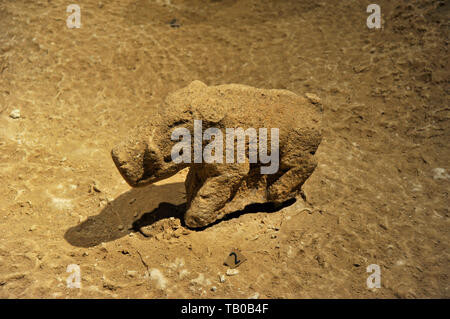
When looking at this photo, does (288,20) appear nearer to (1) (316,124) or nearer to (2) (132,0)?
(2) (132,0)

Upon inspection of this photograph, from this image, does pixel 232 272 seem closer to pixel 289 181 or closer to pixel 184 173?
pixel 289 181

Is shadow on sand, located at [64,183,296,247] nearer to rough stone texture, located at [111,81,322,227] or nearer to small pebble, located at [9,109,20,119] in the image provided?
rough stone texture, located at [111,81,322,227]

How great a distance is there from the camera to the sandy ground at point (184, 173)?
130 inches

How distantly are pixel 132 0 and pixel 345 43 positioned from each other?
391 cm

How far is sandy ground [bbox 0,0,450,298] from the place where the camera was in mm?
3301

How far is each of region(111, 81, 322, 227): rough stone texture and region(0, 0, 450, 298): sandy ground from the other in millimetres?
294

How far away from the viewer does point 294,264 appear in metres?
3.39

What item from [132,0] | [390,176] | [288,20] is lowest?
[390,176]

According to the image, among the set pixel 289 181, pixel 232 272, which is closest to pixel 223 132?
pixel 289 181

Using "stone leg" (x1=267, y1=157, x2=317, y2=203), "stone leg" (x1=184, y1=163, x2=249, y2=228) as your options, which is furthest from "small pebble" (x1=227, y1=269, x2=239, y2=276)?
"stone leg" (x1=267, y1=157, x2=317, y2=203)

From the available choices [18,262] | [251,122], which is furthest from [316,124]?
[18,262]

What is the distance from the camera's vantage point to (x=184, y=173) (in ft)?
15.7

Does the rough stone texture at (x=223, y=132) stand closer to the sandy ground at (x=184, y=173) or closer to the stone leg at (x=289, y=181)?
the stone leg at (x=289, y=181)

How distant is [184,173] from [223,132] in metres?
1.57
